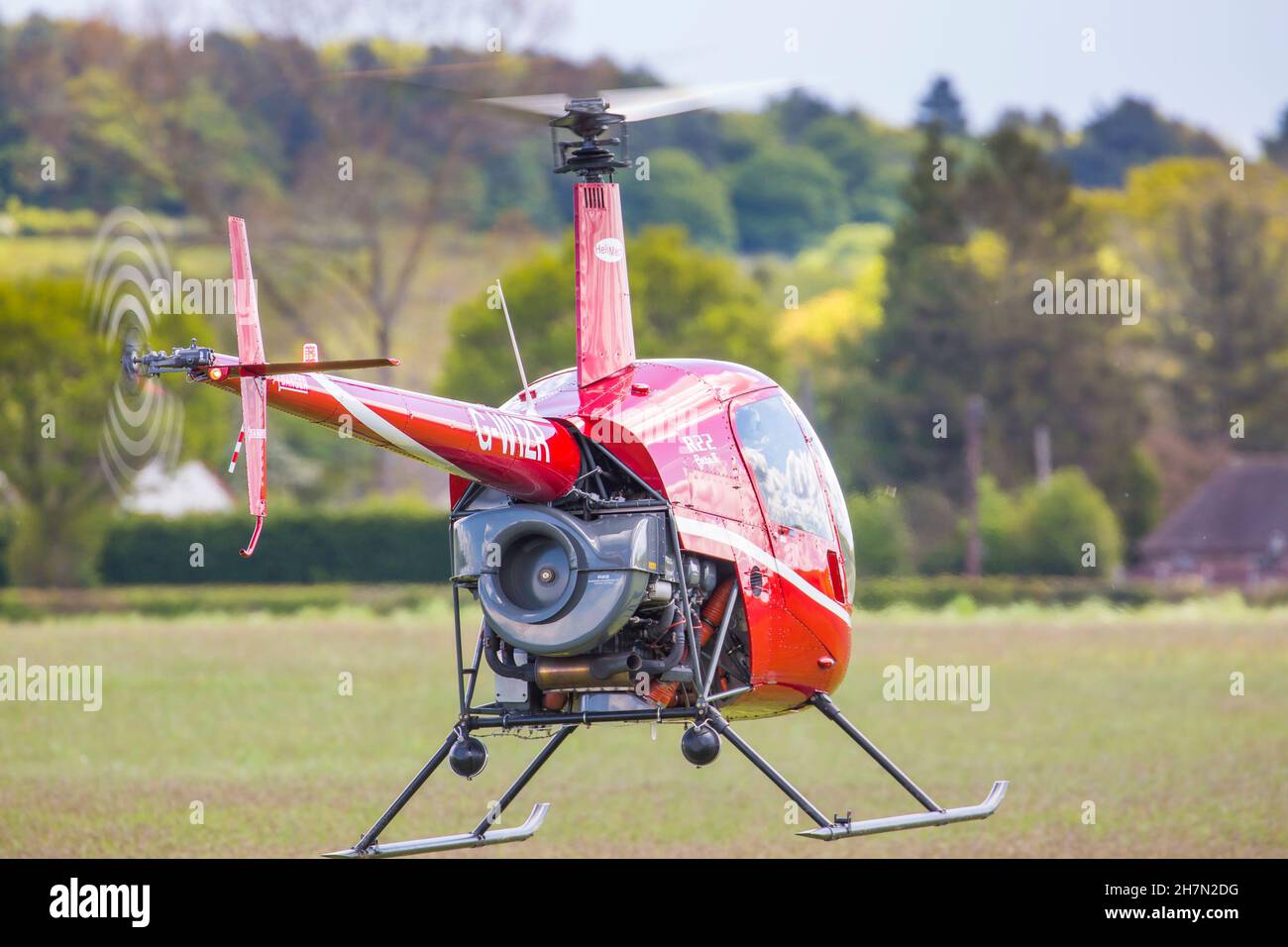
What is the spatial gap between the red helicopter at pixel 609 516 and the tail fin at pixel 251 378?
0.05 feet

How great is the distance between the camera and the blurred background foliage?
61344 mm

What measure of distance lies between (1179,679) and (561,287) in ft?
118

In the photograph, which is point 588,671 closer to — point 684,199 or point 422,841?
point 422,841

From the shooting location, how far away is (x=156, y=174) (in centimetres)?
7950

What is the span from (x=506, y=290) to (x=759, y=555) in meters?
60.2

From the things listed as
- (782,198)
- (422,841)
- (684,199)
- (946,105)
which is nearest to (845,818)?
(422,841)

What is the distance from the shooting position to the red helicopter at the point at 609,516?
12945 mm

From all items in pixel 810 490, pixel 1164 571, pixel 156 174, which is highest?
pixel 156 174

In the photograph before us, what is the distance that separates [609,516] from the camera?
1343cm

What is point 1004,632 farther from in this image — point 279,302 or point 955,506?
point 279,302

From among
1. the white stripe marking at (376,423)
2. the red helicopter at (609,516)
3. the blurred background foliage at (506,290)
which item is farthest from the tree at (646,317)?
the white stripe marking at (376,423)

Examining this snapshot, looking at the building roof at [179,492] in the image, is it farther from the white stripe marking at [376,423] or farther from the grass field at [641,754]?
the white stripe marking at [376,423]

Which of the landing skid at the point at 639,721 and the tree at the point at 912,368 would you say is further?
the tree at the point at 912,368
